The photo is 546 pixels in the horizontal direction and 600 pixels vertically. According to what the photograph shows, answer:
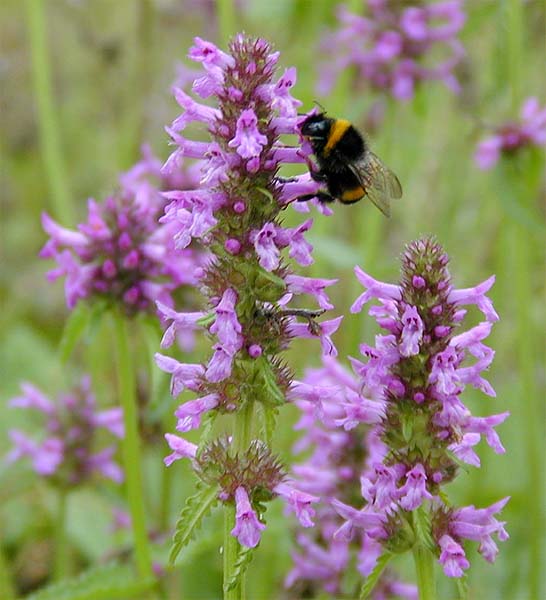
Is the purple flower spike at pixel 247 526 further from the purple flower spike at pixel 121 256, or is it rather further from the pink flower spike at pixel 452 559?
the purple flower spike at pixel 121 256

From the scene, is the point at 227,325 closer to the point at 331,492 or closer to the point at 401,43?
the point at 331,492

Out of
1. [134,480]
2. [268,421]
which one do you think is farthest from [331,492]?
[268,421]

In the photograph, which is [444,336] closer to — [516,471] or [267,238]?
[267,238]

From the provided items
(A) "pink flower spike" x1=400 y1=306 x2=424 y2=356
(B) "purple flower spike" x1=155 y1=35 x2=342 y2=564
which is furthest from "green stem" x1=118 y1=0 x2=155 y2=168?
(A) "pink flower spike" x1=400 y1=306 x2=424 y2=356

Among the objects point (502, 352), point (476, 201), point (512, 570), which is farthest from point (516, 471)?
point (476, 201)

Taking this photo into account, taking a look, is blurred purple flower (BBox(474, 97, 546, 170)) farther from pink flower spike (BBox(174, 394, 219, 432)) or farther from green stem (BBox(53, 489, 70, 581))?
pink flower spike (BBox(174, 394, 219, 432))

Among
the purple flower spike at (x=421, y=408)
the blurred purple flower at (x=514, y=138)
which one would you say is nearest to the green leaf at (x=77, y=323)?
the purple flower spike at (x=421, y=408)
